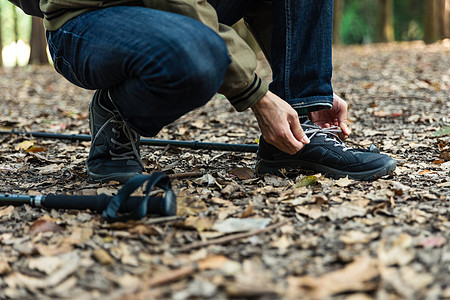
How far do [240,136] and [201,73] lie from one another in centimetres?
166

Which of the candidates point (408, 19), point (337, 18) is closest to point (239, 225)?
point (337, 18)

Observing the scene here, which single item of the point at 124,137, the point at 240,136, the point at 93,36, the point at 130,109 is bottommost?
the point at 240,136

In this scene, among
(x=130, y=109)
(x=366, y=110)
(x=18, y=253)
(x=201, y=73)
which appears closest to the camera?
(x=18, y=253)

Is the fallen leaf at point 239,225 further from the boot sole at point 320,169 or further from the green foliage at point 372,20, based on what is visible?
the green foliage at point 372,20

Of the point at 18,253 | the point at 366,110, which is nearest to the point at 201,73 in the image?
the point at 18,253

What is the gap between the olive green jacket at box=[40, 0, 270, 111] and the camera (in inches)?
67.0

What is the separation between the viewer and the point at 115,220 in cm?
157

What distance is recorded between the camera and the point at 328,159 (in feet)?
6.73

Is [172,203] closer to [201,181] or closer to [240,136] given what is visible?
[201,181]

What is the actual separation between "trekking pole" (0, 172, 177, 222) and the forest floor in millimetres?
33

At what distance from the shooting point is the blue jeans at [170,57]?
1565mm

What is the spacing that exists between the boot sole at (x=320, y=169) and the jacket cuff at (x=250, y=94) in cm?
42

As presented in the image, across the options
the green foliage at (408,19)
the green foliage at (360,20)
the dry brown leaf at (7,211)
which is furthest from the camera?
the green foliage at (360,20)

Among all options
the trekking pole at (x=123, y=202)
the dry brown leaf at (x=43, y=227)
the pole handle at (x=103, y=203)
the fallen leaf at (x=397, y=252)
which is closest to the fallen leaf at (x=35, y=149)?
the trekking pole at (x=123, y=202)
